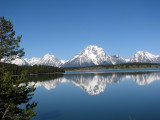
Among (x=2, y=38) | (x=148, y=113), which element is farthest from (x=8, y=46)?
(x=148, y=113)

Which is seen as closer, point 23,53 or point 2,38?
point 2,38

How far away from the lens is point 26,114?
52.0 ft

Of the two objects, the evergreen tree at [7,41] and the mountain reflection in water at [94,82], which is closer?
the evergreen tree at [7,41]

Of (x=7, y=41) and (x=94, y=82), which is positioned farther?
(x=94, y=82)

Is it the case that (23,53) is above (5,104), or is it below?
above

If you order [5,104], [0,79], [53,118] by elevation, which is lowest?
[53,118]

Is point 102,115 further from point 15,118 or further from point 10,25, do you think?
point 10,25

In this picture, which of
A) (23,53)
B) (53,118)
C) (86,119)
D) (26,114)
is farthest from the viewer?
(23,53)

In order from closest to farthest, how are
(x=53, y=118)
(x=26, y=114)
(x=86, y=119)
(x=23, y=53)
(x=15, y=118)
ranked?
(x=15, y=118) < (x=26, y=114) < (x=86, y=119) < (x=53, y=118) < (x=23, y=53)

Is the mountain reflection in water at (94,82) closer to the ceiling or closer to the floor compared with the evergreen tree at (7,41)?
closer to the floor

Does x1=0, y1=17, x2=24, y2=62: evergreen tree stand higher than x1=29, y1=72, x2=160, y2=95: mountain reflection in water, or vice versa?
x1=0, y1=17, x2=24, y2=62: evergreen tree

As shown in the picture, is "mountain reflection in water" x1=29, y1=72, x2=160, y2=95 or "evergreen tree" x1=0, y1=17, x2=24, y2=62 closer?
"evergreen tree" x1=0, y1=17, x2=24, y2=62

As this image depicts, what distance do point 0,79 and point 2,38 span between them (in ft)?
51.5

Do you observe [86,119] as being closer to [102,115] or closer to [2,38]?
[102,115]
